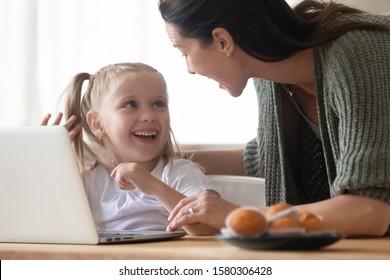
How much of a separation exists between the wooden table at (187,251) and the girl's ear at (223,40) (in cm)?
44

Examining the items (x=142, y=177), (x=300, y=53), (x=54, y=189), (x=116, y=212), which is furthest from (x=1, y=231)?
(x=300, y=53)

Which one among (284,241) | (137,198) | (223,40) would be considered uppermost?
(223,40)

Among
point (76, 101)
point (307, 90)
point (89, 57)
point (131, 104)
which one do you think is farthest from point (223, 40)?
point (89, 57)

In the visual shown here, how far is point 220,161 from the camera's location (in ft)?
7.04

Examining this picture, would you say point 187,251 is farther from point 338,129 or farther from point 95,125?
point 95,125

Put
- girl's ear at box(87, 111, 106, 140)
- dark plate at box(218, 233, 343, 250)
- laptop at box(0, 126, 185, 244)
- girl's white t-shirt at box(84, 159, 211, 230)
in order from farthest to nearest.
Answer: girl's ear at box(87, 111, 106, 140), girl's white t-shirt at box(84, 159, 211, 230), laptop at box(0, 126, 185, 244), dark plate at box(218, 233, 343, 250)

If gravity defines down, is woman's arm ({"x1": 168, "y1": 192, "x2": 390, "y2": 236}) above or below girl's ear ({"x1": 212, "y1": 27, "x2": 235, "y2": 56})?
below

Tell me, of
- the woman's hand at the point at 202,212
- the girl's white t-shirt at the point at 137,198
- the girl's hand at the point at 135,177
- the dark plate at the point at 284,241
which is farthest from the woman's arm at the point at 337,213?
the girl's white t-shirt at the point at 137,198

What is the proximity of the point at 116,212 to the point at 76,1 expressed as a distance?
1.33 metres

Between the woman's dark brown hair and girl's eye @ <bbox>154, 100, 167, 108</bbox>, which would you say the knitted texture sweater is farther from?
girl's eye @ <bbox>154, 100, 167, 108</bbox>

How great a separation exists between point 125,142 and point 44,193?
61 centimetres

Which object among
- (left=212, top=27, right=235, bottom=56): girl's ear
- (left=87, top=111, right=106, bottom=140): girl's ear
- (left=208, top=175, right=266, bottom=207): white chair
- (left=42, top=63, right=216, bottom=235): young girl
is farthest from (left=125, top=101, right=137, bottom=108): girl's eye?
(left=212, top=27, right=235, bottom=56): girl's ear

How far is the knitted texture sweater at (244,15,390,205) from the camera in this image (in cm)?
144

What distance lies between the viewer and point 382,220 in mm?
1430
